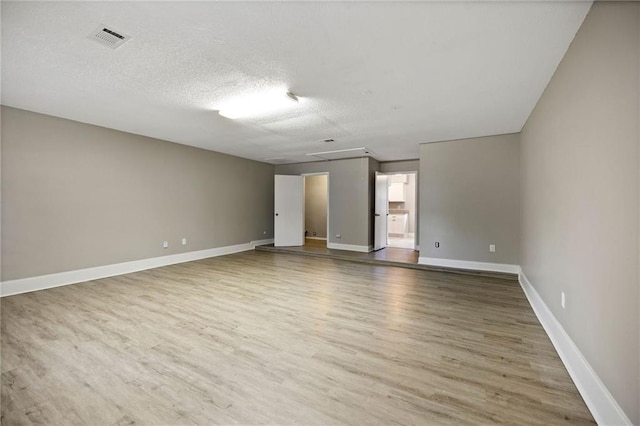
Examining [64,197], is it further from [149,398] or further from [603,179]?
[603,179]

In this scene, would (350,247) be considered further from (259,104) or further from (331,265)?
(259,104)

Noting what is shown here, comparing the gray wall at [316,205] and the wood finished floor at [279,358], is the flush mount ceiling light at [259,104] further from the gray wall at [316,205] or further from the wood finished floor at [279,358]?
the gray wall at [316,205]

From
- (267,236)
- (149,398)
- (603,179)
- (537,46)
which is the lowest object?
(149,398)

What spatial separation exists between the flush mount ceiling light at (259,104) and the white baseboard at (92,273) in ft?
10.7

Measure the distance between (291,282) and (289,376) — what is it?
7.63ft

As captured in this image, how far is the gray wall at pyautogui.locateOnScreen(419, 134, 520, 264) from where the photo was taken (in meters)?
4.48

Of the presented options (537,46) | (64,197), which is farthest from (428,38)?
(64,197)

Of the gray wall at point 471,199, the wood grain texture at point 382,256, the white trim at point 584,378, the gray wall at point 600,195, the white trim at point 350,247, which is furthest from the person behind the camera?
the white trim at point 350,247

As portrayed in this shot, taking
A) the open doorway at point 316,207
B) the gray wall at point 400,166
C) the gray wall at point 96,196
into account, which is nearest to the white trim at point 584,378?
the gray wall at point 400,166

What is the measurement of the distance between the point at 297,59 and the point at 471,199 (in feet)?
13.3

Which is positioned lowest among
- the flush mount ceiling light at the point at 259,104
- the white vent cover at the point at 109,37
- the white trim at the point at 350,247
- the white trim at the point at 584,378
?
the white trim at the point at 584,378

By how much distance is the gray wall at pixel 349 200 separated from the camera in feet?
21.8

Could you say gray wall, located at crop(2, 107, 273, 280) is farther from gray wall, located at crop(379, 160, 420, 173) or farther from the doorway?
the doorway

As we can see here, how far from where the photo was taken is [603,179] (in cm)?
146
